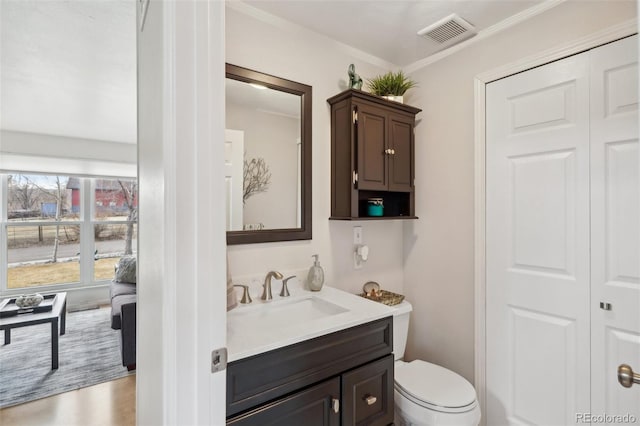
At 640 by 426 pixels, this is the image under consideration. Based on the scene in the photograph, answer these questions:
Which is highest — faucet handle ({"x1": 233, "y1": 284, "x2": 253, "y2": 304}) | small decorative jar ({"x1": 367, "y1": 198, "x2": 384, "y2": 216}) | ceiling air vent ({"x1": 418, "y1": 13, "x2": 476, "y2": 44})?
ceiling air vent ({"x1": 418, "y1": 13, "x2": 476, "y2": 44})

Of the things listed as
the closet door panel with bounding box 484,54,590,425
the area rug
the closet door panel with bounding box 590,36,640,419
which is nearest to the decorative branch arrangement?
the closet door panel with bounding box 484,54,590,425

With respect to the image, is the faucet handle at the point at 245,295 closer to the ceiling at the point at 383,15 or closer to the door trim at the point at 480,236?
the door trim at the point at 480,236

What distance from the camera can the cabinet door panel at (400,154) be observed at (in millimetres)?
1943

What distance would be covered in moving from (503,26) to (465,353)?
188cm

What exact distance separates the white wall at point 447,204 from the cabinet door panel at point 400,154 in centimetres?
16

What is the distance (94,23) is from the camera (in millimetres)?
1755

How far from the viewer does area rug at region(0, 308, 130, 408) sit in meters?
2.48

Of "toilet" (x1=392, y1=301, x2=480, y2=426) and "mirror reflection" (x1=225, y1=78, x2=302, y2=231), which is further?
"mirror reflection" (x1=225, y1=78, x2=302, y2=231)

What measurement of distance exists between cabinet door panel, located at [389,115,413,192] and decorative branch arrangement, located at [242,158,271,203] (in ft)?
2.48

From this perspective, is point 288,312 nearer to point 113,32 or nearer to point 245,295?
point 245,295

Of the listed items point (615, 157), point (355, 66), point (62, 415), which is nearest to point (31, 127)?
point (62, 415)

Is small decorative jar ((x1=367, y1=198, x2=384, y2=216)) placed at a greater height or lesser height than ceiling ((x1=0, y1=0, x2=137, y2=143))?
lesser

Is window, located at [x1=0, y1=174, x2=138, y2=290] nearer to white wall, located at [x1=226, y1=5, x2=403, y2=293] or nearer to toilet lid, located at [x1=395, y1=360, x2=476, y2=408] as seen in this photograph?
white wall, located at [x1=226, y1=5, x2=403, y2=293]

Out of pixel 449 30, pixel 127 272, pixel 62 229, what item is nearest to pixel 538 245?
pixel 449 30
